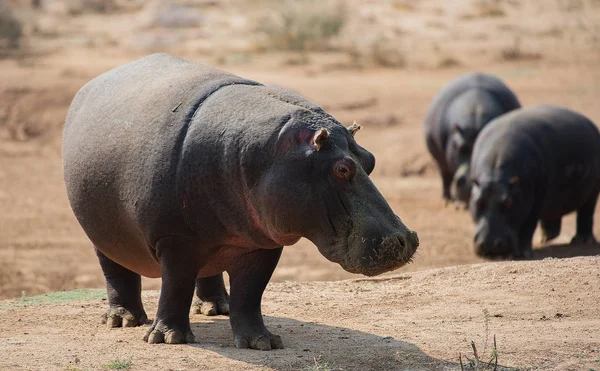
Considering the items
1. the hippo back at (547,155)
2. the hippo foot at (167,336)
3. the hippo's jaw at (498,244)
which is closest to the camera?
the hippo foot at (167,336)

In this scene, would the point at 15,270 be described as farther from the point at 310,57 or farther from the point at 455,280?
the point at 310,57

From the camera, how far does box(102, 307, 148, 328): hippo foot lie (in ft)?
21.2

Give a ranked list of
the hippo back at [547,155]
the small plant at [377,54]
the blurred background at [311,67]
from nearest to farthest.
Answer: the hippo back at [547,155] < the blurred background at [311,67] < the small plant at [377,54]

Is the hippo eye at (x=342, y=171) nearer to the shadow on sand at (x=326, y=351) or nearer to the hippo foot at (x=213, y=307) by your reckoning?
the shadow on sand at (x=326, y=351)

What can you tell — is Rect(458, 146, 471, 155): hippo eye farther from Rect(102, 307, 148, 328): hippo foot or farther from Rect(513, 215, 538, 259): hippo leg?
Rect(102, 307, 148, 328): hippo foot

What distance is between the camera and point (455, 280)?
7.57 meters

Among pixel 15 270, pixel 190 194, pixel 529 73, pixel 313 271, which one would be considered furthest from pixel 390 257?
pixel 529 73

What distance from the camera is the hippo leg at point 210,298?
700cm

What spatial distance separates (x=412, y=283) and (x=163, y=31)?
22.5 m

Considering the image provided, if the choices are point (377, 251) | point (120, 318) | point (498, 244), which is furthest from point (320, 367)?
point (498, 244)

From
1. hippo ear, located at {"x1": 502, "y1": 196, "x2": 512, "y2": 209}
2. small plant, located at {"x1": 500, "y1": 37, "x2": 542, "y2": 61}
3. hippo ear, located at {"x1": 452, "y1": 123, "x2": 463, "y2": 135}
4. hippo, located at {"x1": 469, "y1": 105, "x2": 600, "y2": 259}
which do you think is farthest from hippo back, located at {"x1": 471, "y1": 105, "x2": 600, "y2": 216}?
small plant, located at {"x1": 500, "y1": 37, "x2": 542, "y2": 61}


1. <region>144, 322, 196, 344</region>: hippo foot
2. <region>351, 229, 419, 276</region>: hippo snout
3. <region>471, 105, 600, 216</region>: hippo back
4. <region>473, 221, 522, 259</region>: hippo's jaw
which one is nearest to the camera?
<region>351, 229, 419, 276</region>: hippo snout

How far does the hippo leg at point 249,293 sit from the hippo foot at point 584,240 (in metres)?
6.72

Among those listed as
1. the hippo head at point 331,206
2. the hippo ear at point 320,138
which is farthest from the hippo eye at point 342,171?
the hippo ear at point 320,138
